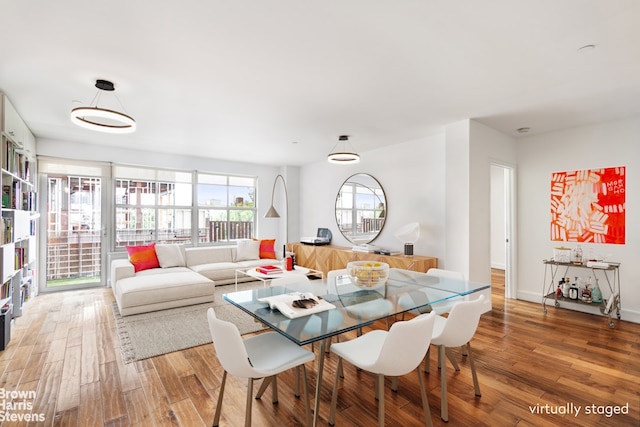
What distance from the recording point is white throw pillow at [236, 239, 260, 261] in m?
6.20

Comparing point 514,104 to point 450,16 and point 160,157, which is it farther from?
point 160,157

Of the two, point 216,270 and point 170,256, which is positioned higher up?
point 170,256

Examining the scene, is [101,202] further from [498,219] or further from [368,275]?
[498,219]

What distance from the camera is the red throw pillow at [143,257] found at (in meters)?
4.95

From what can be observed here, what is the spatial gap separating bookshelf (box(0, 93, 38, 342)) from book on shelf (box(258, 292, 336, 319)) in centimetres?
283

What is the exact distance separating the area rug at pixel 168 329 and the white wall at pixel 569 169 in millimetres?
4109

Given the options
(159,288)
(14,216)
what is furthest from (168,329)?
(14,216)

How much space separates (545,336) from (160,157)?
22.0 ft

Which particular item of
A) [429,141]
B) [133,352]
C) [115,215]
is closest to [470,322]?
[133,352]

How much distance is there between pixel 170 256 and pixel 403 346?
479 centimetres

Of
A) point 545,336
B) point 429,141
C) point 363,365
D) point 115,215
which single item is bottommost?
point 545,336

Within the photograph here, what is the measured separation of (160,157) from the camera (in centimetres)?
603

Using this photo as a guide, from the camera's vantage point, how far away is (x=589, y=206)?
4.08 metres

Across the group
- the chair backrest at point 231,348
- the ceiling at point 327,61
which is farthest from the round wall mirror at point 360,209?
the chair backrest at point 231,348
